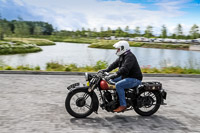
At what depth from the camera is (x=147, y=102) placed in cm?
552

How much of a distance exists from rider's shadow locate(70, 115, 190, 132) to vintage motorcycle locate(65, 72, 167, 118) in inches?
9.1

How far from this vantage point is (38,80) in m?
10.1

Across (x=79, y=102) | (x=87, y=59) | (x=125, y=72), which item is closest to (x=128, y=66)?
(x=125, y=72)

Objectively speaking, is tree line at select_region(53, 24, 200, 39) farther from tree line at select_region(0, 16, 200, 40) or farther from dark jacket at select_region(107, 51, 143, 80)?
dark jacket at select_region(107, 51, 143, 80)

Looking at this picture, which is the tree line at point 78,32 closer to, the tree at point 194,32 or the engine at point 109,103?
the tree at point 194,32

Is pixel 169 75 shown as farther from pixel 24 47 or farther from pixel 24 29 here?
pixel 24 29

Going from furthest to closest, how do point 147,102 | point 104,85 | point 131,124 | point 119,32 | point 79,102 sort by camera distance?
point 119,32, point 147,102, point 79,102, point 104,85, point 131,124

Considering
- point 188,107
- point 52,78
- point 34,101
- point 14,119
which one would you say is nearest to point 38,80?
point 52,78

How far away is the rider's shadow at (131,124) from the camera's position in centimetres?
472

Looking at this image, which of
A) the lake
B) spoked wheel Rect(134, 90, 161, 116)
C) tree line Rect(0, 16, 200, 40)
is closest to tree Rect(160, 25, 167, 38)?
tree line Rect(0, 16, 200, 40)

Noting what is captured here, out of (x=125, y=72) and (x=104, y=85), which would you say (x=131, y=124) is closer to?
(x=104, y=85)

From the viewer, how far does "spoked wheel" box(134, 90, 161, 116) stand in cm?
548

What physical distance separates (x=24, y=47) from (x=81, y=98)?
138ft

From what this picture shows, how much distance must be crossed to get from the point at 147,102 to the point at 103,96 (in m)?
1.12
